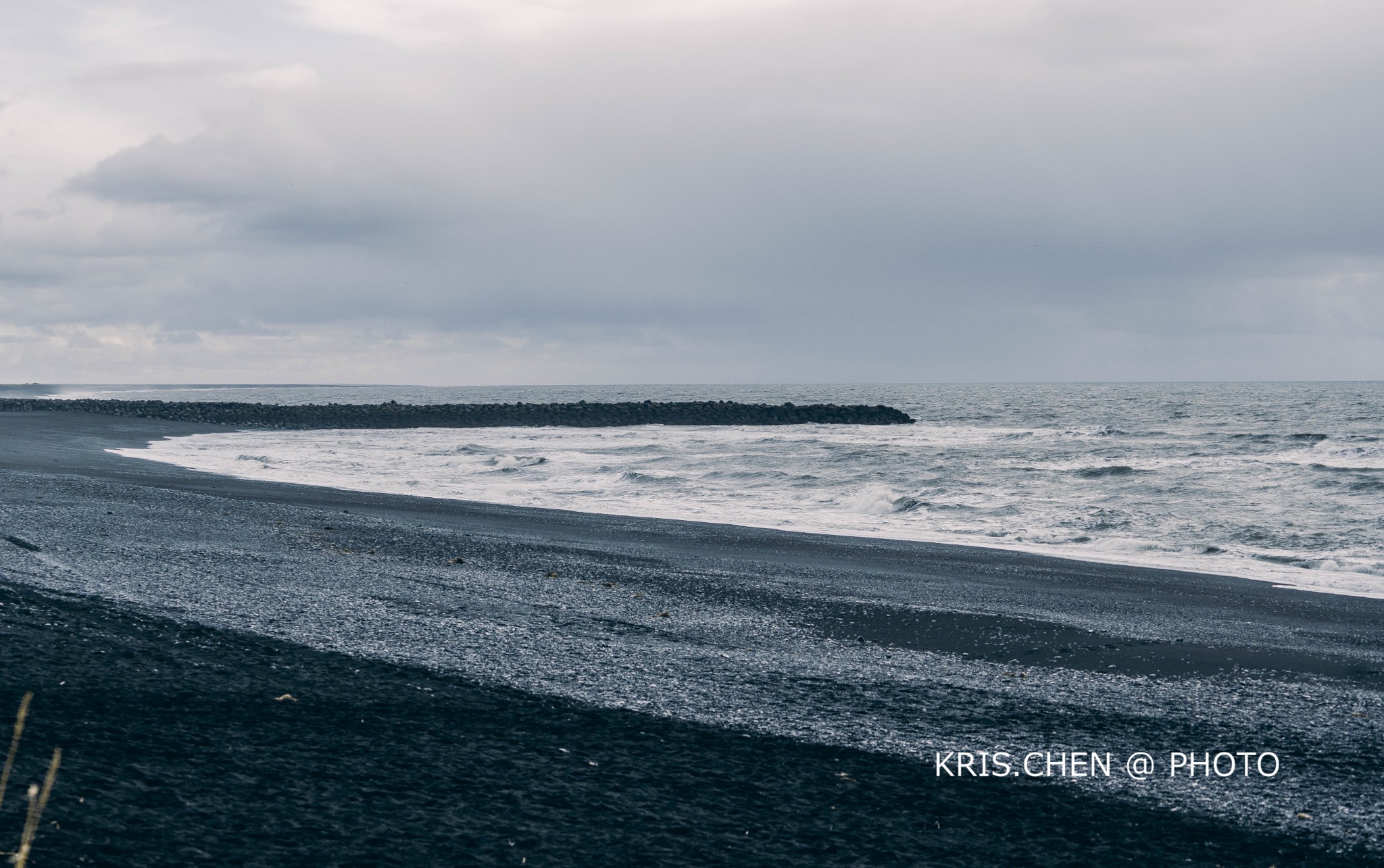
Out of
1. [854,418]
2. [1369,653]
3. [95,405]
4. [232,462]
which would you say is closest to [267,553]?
[1369,653]

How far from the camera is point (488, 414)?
80062 millimetres

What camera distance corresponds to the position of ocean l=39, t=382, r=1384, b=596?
19375 mm

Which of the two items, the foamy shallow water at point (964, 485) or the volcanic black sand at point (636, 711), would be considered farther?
the foamy shallow water at point (964, 485)

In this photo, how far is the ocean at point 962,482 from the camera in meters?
19.4

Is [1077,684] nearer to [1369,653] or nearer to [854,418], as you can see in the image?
[1369,653]

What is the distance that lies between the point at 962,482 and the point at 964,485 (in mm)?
1074

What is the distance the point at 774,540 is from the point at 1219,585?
6660mm

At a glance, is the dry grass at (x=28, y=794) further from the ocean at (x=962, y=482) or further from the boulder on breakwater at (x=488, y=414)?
the boulder on breakwater at (x=488, y=414)

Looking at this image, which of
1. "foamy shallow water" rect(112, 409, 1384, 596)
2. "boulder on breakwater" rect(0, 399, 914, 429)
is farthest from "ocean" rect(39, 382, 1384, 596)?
"boulder on breakwater" rect(0, 399, 914, 429)

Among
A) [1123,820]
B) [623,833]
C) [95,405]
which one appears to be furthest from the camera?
[95,405]

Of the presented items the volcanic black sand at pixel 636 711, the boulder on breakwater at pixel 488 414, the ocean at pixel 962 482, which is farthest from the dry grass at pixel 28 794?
the boulder on breakwater at pixel 488 414

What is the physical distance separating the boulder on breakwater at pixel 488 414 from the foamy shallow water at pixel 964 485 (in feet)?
68.1

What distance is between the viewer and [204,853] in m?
3.80

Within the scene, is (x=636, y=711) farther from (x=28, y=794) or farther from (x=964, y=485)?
(x=964, y=485)
